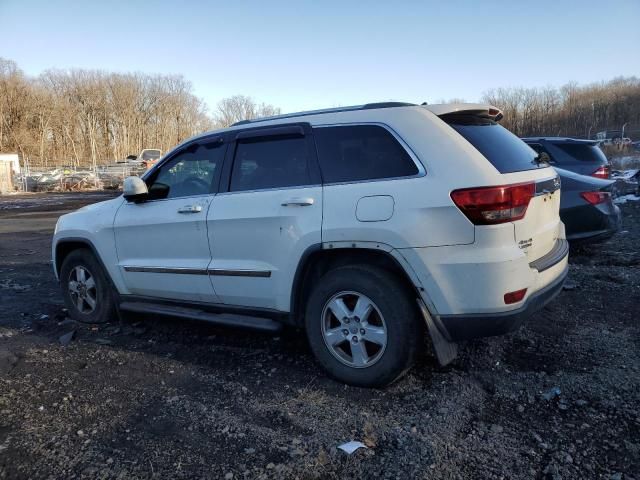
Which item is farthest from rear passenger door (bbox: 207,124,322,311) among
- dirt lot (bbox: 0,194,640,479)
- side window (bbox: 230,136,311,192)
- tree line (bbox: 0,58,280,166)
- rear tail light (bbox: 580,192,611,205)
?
tree line (bbox: 0,58,280,166)

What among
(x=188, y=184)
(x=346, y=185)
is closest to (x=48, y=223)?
(x=188, y=184)

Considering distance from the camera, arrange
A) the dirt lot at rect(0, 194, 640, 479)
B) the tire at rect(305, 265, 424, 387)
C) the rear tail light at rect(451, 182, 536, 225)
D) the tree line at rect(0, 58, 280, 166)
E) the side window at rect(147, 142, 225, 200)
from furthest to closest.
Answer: the tree line at rect(0, 58, 280, 166) → the side window at rect(147, 142, 225, 200) → the tire at rect(305, 265, 424, 387) → the rear tail light at rect(451, 182, 536, 225) → the dirt lot at rect(0, 194, 640, 479)

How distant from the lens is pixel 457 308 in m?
3.06

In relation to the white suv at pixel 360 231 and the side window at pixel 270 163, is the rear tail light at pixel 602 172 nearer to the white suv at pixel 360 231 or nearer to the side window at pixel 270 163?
the white suv at pixel 360 231

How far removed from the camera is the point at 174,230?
428 centimetres

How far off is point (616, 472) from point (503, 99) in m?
61.1

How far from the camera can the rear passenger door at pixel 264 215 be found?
3.56 m

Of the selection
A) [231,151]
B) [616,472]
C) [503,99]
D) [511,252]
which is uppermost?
[503,99]

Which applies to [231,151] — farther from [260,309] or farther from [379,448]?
[379,448]

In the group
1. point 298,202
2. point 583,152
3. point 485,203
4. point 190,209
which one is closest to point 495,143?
point 485,203

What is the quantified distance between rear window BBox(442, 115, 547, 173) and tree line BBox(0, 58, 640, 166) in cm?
4625

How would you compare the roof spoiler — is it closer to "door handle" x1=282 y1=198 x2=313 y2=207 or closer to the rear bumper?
"door handle" x1=282 y1=198 x2=313 y2=207

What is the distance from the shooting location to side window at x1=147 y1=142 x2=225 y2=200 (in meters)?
4.21

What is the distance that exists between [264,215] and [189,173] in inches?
43.7
